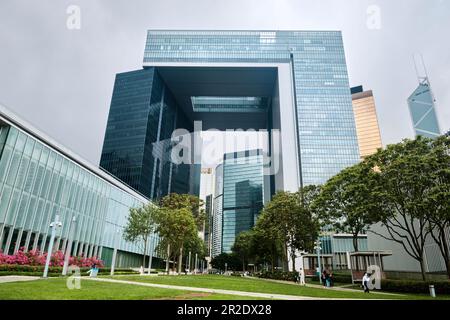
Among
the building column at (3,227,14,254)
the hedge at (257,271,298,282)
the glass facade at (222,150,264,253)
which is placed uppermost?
the glass facade at (222,150,264,253)

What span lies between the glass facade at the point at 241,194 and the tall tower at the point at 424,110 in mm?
77442

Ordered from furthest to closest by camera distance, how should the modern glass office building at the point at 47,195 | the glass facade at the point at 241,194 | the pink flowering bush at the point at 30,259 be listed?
the glass facade at the point at 241,194, the modern glass office building at the point at 47,195, the pink flowering bush at the point at 30,259

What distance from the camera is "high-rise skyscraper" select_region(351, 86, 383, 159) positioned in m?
170

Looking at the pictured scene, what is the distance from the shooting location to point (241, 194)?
172m

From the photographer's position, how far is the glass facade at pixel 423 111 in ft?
419

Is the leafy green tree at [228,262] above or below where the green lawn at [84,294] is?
above

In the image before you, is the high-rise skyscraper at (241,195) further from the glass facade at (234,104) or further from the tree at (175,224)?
the tree at (175,224)

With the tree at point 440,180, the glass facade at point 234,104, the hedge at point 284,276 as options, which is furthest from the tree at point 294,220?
the glass facade at point 234,104

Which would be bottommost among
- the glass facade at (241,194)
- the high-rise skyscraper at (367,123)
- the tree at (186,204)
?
the tree at (186,204)

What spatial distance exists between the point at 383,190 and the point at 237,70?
80436 millimetres

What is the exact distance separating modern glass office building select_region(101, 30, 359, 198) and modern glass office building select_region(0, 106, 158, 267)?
3861cm

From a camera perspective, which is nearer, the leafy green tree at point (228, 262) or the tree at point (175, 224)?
the tree at point (175, 224)

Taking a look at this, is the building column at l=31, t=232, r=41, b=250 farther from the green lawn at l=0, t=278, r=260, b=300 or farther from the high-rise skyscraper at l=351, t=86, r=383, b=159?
the high-rise skyscraper at l=351, t=86, r=383, b=159

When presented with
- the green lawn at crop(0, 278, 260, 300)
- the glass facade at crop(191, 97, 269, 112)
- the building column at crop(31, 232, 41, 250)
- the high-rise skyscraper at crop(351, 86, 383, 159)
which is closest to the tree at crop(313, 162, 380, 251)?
the green lawn at crop(0, 278, 260, 300)
